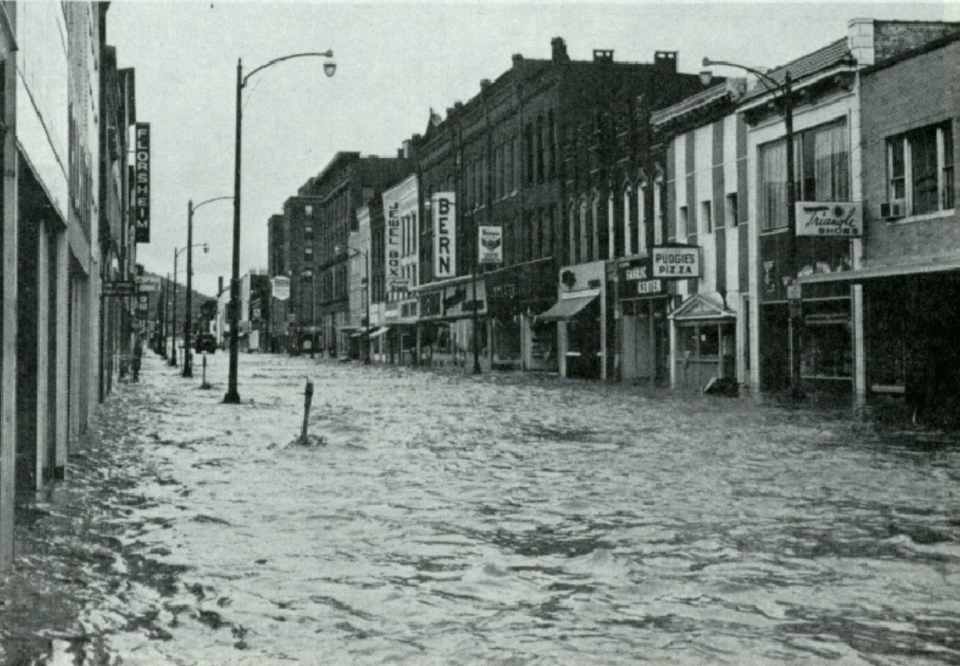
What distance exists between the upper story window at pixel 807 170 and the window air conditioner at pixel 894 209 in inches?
90.7

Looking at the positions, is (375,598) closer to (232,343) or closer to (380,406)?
(380,406)

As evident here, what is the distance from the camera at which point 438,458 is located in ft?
53.9

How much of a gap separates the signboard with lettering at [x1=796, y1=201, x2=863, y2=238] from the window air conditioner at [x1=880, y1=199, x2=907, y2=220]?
0.91 meters

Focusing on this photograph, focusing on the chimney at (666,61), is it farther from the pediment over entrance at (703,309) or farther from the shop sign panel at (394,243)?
the shop sign panel at (394,243)

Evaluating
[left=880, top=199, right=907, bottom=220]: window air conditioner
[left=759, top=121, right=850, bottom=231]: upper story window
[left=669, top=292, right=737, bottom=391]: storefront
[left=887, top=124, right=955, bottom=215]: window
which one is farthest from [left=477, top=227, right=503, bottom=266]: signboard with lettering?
[left=880, top=199, right=907, bottom=220]: window air conditioner

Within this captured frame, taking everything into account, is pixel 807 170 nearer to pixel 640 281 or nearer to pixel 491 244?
pixel 640 281

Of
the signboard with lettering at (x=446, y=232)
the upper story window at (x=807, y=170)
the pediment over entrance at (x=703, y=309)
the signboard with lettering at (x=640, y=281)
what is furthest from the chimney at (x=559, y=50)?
the upper story window at (x=807, y=170)

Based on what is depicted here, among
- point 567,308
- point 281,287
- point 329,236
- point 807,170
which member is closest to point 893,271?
point 807,170

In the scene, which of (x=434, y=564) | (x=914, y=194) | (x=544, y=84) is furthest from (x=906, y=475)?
(x=544, y=84)

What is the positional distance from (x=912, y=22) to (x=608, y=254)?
18014 mm

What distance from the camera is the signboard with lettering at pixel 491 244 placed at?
58219mm

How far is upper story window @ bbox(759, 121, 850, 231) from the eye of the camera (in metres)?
30.9

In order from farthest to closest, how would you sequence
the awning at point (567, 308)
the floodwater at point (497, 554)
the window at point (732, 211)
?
1. the awning at point (567, 308)
2. the window at point (732, 211)
3. the floodwater at point (497, 554)

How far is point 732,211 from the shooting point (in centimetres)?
3697
